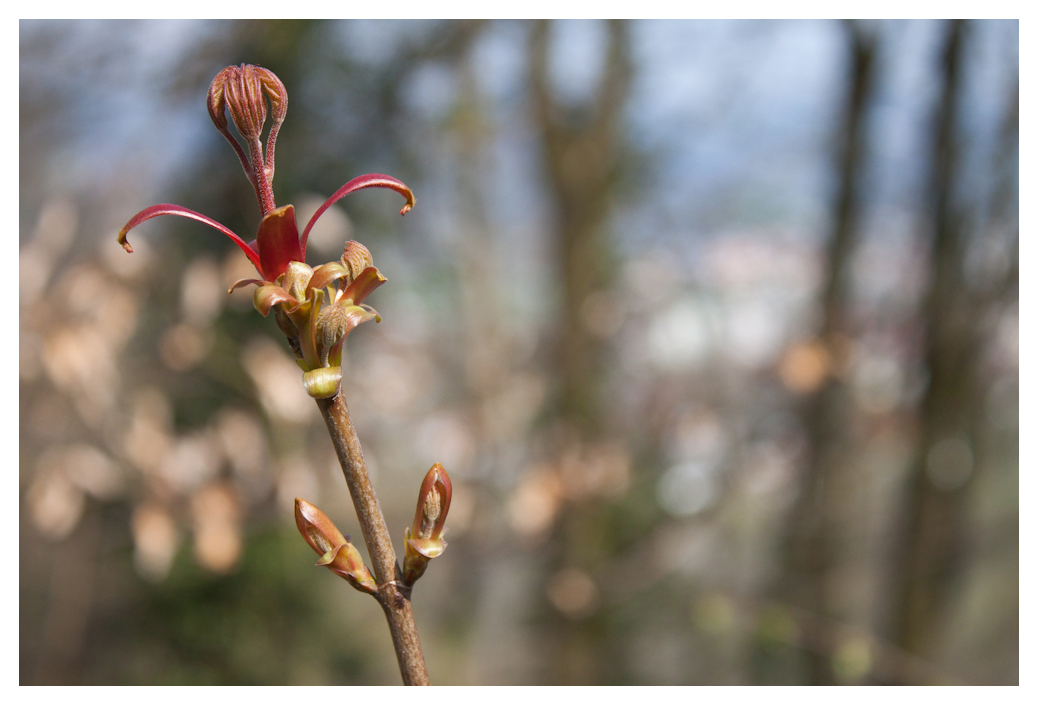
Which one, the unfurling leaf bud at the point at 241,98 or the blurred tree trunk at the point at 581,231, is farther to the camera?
the blurred tree trunk at the point at 581,231

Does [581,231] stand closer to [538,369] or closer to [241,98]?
[538,369]

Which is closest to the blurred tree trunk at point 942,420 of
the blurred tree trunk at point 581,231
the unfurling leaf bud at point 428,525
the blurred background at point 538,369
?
the blurred background at point 538,369

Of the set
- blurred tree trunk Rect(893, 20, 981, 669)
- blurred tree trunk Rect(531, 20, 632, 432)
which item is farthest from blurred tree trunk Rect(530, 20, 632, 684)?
blurred tree trunk Rect(893, 20, 981, 669)

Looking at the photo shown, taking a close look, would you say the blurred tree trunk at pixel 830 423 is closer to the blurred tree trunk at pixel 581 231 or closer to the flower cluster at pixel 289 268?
the blurred tree trunk at pixel 581 231

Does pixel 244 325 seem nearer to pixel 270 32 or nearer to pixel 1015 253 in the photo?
pixel 270 32

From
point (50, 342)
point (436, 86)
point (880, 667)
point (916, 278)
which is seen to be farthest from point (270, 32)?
point (880, 667)

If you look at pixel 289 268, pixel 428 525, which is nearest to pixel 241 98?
pixel 289 268
